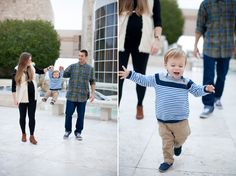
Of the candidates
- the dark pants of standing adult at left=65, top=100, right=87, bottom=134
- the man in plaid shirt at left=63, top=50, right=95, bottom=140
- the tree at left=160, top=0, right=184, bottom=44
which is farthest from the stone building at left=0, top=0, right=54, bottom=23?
the tree at left=160, top=0, right=184, bottom=44

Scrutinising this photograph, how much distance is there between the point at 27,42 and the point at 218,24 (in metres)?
0.92

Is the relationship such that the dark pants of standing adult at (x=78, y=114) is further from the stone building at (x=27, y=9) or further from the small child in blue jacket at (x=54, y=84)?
the stone building at (x=27, y=9)

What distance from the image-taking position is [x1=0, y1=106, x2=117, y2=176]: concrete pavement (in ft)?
4.06

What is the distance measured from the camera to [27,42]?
45.6 inches

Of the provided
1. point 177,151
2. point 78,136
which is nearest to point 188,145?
point 177,151

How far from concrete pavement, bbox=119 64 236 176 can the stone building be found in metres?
0.73

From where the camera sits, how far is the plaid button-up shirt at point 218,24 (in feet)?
5.44

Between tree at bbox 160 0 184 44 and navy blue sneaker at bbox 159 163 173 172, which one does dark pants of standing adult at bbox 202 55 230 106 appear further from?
navy blue sneaker at bbox 159 163 173 172

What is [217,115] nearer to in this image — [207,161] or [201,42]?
[201,42]

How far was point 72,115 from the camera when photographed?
4.18 ft

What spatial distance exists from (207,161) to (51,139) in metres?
0.76

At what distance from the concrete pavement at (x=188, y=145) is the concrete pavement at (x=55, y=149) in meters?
0.34

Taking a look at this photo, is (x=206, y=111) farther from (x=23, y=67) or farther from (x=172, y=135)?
(x=23, y=67)

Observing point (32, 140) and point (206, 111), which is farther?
point (206, 111)
